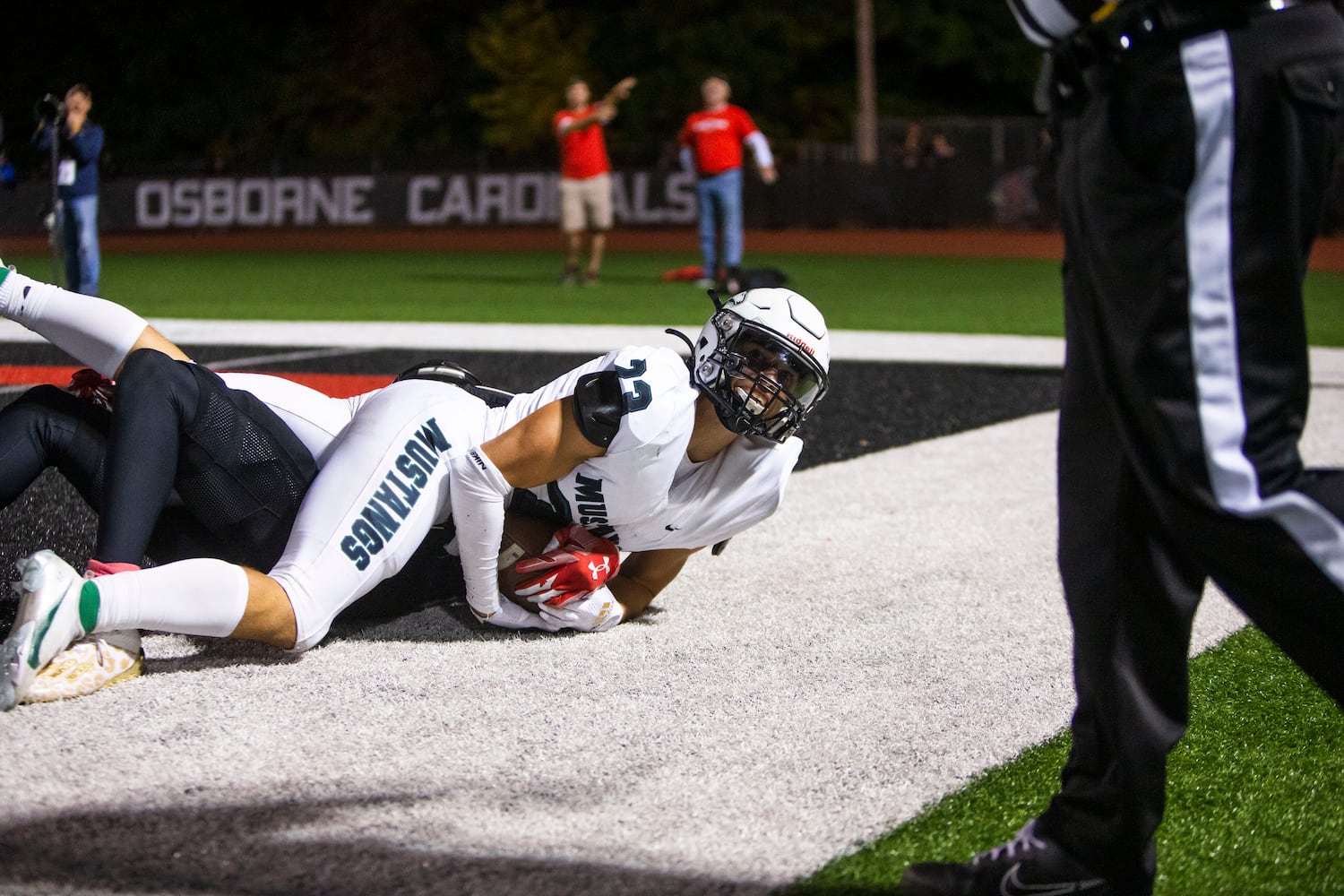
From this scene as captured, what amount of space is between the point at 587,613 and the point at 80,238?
9.82 metres

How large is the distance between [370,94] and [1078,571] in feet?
137

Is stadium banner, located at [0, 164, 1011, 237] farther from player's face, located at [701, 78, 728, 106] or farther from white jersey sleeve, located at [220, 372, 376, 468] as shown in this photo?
white jersey sleeve, located at [220, 372, 376, 468]

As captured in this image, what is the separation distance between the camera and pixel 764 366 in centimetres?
327

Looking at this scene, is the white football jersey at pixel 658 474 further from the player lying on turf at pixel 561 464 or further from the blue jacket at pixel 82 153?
the blue jacket at pixel 82 153

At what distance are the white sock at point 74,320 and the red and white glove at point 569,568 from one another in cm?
109

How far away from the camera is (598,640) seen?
359 centimetres

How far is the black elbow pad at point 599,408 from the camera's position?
127 inches

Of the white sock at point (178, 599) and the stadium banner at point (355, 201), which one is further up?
the white sock at point (178, 599)

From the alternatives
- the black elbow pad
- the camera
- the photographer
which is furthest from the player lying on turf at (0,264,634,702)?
the photographer

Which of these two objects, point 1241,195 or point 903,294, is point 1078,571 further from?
point 903,294

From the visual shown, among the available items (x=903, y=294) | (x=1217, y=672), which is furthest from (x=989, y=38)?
(x=1217, y=672)

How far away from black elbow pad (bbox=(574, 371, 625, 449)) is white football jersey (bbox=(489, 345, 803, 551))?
0.02 meters

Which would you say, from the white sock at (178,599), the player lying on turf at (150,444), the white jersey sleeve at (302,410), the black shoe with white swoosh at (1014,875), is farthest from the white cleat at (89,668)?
the black shoe with white swoosh at (1014,875)

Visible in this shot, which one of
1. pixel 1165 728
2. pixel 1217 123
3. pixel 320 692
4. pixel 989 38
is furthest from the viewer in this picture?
pixel 989 38
